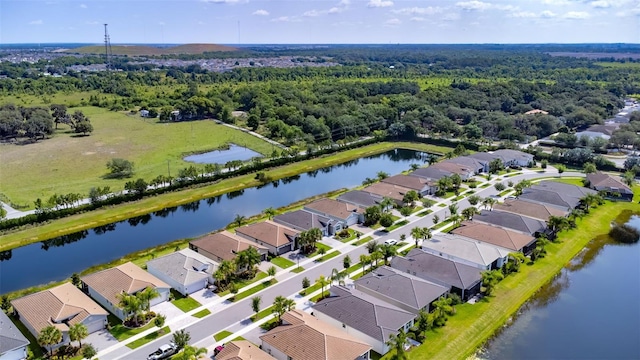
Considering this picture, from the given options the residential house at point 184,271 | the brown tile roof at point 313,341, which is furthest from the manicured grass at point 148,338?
the brown tile roof at point 313,341

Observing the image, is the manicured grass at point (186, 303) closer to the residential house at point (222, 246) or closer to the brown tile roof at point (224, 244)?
the residential house at point (222, 246)

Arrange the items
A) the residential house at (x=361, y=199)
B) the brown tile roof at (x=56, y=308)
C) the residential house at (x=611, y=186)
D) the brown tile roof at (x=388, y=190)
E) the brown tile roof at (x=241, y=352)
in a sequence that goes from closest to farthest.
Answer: the brown tile roof at (x=241, y=352)
the brown tile roof at (x=56, y=308)
the residential house at (x=361, y=199)
the brown tile roof at (x=388, y=190)
the residential house at (x=611, y=186)

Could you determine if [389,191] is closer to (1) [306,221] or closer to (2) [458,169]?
(1) [306,221]

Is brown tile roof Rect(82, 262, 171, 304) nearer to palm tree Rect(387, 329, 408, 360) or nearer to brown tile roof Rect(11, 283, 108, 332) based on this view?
brown tile roof Rect(11, 283, 108, 332)

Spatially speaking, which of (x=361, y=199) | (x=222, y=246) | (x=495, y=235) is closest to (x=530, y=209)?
(x=495, y=235)

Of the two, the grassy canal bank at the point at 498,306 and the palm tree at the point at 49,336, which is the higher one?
the palm tree at the point at 49,336

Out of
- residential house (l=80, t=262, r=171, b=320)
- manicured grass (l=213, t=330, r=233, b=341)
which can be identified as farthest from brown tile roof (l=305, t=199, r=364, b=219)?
manicured grass (l=213, t=330, r=233, b=341)
